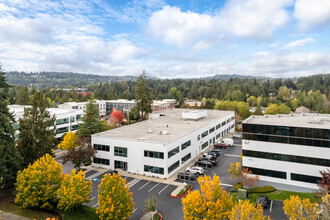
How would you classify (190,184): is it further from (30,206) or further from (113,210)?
(30,206)

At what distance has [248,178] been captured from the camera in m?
34.2

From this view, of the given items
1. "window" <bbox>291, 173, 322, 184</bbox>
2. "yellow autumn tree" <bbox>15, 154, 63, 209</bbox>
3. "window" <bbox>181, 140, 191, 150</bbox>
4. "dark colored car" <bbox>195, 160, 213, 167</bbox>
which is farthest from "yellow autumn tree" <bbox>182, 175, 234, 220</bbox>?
"window" <bbox>181, 140, 191, 150</bbox>

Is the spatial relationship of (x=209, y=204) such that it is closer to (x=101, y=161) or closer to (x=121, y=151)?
(x=121, y=151)

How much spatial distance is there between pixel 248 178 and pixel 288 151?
23.7 feet

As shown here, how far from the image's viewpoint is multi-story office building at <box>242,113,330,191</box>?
33.2 m

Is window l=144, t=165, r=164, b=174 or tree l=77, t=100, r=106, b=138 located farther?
tree l=77, t=100, r=106, b=138

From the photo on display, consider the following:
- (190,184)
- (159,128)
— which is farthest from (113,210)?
(159,128)

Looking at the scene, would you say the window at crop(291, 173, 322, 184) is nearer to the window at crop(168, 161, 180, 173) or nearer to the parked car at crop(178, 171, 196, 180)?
the parked car at crop(178, 171, 196, 180)

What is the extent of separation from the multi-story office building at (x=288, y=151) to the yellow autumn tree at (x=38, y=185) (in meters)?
28.0

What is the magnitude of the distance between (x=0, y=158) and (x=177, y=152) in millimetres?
27519

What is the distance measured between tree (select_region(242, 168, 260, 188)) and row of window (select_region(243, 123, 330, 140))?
248 inches

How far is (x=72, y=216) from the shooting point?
1120 inches

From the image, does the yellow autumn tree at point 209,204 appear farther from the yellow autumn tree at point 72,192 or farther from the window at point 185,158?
the window at point 185,158

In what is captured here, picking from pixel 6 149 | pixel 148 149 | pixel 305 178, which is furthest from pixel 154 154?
pixel 305 178
